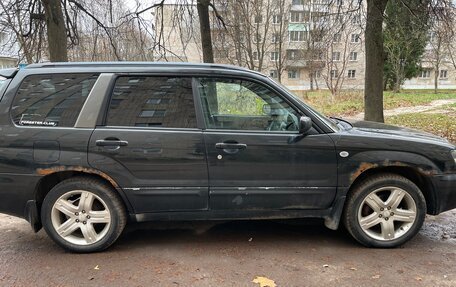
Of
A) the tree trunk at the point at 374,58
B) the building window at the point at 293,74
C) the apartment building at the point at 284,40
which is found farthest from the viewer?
the building window at the point at 293,74

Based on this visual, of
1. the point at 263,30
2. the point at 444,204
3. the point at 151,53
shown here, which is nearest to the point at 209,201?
the point at 444,204

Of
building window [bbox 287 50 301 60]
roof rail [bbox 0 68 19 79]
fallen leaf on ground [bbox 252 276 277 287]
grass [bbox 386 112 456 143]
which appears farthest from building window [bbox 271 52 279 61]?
fallen leaf on ground [bbox 252 276 277 287]

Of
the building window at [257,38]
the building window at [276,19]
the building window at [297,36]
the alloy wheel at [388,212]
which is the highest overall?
the building window at [276,19]

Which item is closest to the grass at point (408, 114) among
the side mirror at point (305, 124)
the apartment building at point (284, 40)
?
the apartment building at point (284, 40)

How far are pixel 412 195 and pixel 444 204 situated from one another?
1.15 ft

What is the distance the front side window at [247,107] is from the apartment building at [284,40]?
7.64 meters

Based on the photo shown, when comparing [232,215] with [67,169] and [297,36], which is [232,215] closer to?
[67,169]

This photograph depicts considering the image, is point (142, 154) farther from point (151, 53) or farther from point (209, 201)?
point (151, 53)

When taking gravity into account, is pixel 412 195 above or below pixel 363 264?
above

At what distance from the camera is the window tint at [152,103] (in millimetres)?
3539

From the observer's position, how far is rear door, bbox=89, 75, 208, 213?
3.46 metres

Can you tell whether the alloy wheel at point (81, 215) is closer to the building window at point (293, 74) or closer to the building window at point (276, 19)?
the building window at point (276, 19)

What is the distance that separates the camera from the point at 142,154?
3.47 metres

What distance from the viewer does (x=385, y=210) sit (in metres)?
3.68
